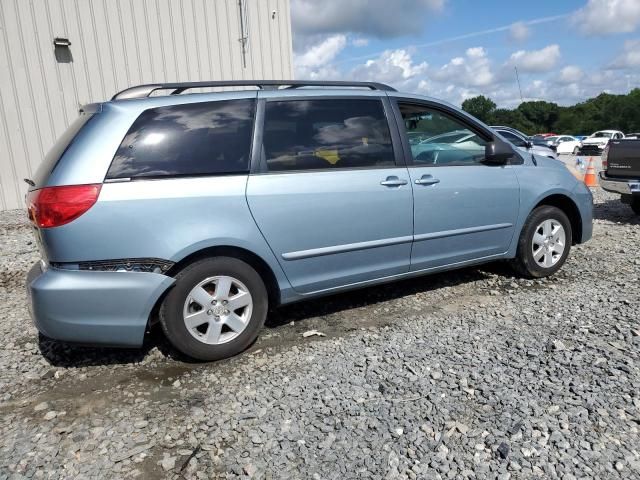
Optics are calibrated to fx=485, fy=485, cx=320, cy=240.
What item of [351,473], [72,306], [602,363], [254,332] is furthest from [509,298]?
[72,306]

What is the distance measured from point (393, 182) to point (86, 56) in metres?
8.01

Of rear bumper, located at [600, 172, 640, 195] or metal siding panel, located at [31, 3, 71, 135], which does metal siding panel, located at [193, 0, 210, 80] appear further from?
rear bumper, located at [600, 172, 640, 195]

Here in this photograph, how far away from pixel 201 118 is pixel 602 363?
2.91 m

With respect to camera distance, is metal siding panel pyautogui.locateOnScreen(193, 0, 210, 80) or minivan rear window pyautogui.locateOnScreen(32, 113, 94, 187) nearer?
minivan rear window pyautogui.locateOnScreen(32, 113, 94, 187)

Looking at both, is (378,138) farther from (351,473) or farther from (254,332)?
(351,473)

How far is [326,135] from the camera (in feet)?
11.3

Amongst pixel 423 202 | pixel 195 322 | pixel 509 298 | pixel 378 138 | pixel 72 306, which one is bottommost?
pixel 509 298

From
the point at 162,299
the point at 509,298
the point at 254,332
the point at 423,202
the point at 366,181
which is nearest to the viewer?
the point at 162,299

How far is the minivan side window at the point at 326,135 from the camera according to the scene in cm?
326

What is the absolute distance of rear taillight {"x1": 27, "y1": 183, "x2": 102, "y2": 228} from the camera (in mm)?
2691

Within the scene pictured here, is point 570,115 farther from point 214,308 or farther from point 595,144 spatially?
point 214,308

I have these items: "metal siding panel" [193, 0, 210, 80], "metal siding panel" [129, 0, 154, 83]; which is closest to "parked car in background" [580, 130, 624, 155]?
"metal siding panel" [193, 0, 210, 80]

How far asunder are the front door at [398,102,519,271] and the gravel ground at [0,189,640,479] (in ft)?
1.58

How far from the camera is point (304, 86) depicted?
3750 millimetres
